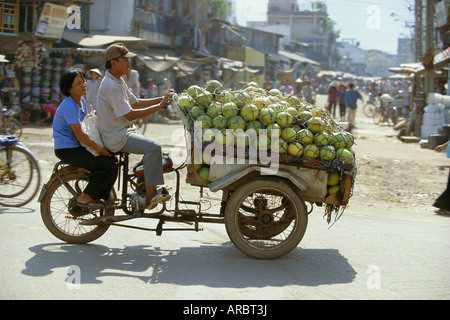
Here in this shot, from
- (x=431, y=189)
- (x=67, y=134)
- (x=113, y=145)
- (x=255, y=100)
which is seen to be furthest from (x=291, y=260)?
(x=431, y=189)

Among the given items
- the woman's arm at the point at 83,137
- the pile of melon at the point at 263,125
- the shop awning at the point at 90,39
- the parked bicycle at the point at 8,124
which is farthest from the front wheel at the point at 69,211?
the shop awning at the point at 90,39

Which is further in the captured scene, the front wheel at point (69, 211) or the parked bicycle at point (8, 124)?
the parked bicycle at point (8, 124)

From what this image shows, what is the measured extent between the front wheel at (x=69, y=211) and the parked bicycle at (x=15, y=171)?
1582 millimetres

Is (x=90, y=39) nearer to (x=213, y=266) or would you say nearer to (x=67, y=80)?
(x=67, y=80)

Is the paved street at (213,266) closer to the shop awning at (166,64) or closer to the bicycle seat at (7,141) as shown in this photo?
the bicycle seat at (7,141)

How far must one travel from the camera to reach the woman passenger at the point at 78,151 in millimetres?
5078

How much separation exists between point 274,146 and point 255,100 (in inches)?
21.2

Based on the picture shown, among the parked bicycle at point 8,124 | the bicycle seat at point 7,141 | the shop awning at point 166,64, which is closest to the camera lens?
the bicycle seat at point 7,141

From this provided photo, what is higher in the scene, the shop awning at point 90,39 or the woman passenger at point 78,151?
the shop awning at point 90,39

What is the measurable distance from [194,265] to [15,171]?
3.24 meters

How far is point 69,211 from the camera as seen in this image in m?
5.27

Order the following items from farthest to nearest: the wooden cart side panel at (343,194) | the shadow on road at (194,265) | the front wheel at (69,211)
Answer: the front wheel at (69,211), the wooden cart side panel at (343,194), the shadow on road at (194,265)

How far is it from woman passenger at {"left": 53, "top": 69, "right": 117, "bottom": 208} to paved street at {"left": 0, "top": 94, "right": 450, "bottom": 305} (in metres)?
0.56

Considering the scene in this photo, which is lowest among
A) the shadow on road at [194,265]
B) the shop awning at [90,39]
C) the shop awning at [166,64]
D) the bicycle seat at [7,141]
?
the shadow on road at [194,265]
